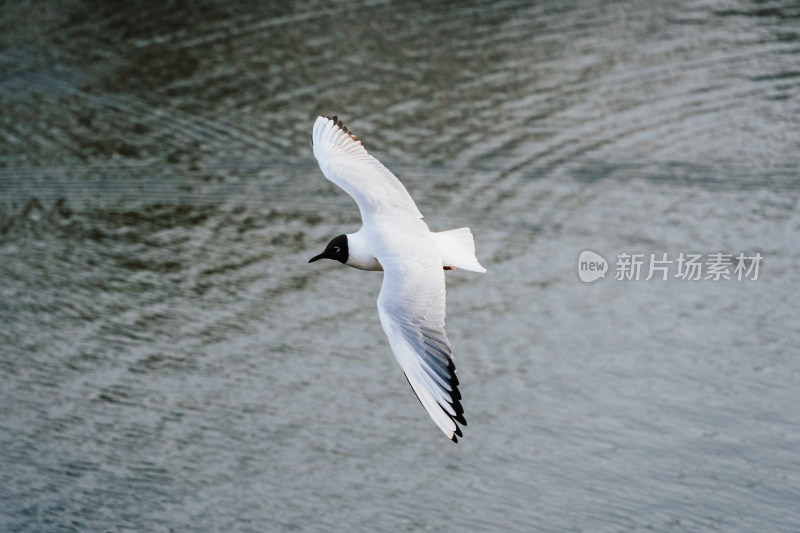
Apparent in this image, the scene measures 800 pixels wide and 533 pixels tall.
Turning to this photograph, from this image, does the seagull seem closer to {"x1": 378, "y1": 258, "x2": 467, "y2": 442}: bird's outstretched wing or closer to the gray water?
{"x1": 378, "y1": 258, "x2": 467, "y2": 442}: bird's outstretched wing

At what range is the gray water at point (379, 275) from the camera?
9500 millimetres

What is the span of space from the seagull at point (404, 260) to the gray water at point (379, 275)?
2.58 m

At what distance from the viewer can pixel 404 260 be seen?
275 inches

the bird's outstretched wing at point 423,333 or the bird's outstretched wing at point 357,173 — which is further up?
the bird's outstretched wing at point 357,173

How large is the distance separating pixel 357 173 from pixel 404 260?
1143 mm

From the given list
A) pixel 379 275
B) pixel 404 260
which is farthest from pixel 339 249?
pixel 379 275

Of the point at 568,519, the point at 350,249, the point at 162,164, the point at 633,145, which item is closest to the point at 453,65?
the point at 633,145

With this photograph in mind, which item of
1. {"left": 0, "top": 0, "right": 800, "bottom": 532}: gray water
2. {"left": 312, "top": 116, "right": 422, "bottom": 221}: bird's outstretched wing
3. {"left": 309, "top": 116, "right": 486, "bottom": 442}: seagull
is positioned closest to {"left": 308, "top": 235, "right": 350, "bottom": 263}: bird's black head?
{"left": 309, "top": 116, "right": 486, "bottom": 442}: seagull

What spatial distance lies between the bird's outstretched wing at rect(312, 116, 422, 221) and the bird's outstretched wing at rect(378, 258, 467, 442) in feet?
2.42

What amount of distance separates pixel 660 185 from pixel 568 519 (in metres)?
4.27

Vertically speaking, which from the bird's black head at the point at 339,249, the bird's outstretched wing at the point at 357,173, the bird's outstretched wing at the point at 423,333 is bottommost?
the bird's outstretched wing at the point at 423,333

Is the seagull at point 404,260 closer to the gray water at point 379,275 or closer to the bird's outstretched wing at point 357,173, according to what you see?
the bird's outstretched wing at point 357,173

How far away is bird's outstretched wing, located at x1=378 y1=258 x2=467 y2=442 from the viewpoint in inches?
242

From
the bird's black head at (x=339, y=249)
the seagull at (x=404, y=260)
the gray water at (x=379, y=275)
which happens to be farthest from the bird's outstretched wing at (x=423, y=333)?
the gray water at (x=379, y=275)
